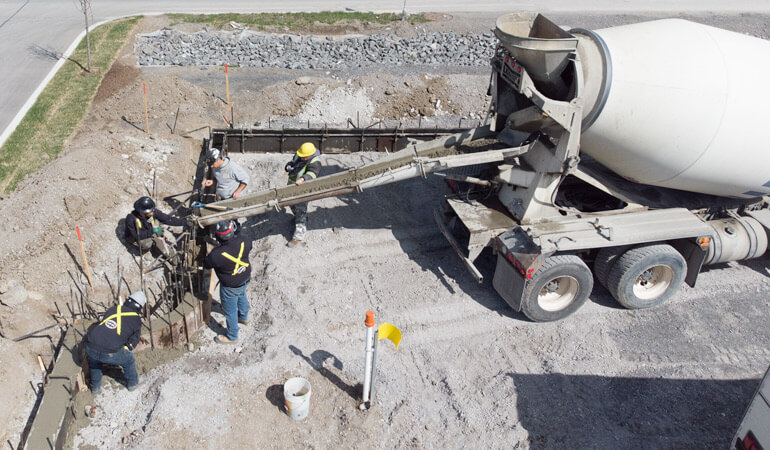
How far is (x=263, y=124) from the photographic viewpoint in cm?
1220

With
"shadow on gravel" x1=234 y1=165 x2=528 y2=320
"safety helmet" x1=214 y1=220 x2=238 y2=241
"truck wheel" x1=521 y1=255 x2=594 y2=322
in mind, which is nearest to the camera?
"safety helmet" x1=214 y1=220 x2=238 y2=241

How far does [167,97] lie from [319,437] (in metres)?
8.63

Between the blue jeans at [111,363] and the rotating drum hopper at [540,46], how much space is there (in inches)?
214

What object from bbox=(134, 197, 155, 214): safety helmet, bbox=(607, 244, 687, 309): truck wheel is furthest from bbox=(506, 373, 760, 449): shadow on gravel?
bbox=(134, 197, 155, 214): safety helmet

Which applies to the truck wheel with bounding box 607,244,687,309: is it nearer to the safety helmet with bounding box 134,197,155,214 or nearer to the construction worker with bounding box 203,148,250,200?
the construction worker with bounding box 203,148,250,200

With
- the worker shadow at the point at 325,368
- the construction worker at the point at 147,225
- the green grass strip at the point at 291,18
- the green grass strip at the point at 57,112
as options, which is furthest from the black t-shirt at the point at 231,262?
the green grass strip at the point at 291,18

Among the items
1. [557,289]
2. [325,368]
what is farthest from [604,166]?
[325,368]

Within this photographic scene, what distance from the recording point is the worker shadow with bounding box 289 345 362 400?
6574 millimetres

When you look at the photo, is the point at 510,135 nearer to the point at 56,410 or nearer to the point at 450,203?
the point at 450,203

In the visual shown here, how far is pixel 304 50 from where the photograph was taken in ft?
50.2

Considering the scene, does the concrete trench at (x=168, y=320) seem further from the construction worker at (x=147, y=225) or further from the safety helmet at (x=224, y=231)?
the safety helmet at (x=224, y=231)

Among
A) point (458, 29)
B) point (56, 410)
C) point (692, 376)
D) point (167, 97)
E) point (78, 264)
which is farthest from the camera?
point (458, 29)

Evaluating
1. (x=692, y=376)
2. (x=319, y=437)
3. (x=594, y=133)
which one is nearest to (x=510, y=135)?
(x=594, y=133)

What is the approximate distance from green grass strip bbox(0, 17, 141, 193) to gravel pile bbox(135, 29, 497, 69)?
0.98 meters
